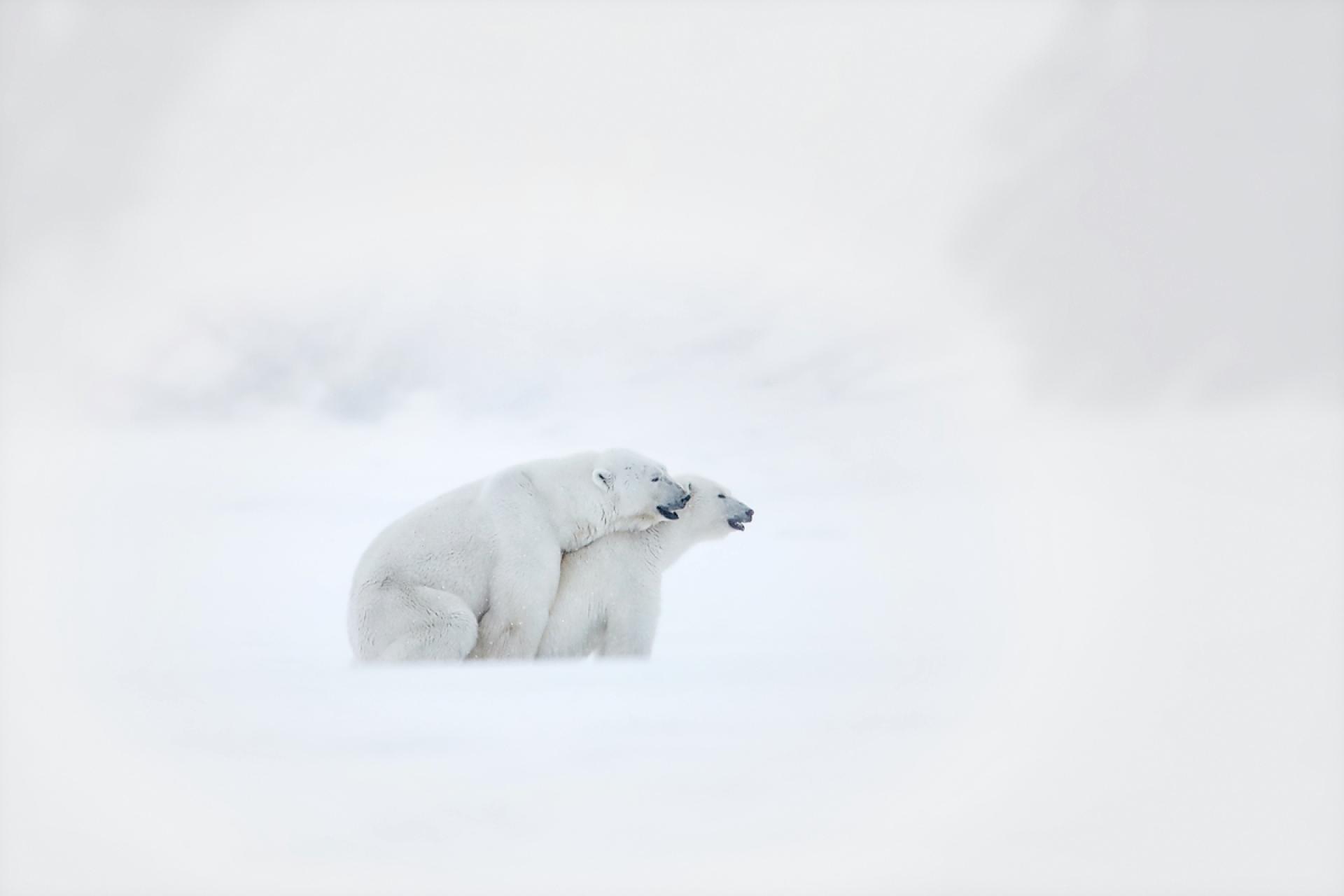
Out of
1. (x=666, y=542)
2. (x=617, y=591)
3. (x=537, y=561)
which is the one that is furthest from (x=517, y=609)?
(x=666, y=542)

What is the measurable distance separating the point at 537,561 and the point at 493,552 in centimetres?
19

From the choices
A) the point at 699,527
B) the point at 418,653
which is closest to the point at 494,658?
the point at 418,653

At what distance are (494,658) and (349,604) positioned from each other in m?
0.65

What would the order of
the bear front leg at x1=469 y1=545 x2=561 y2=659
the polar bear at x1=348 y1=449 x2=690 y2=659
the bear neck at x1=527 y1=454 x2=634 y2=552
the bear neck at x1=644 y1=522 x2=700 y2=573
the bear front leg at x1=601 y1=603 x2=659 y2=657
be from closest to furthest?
the polar bear at x1=348 y1=449 x2=690 y2=659, the bear front leg at x1=469 y1=545 x2=561 y2=659, the bear front leg at x1=601 y1=603 x2=659 y2=657, the bear neck at x1=527 y1=454 x2=634 y2=552, the bear neck at x1=644 y1=522 x2=700 y2=573

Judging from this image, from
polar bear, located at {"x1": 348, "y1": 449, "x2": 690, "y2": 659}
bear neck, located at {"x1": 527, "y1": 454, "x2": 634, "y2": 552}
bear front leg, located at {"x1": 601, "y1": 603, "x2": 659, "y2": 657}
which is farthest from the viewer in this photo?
bear neck, located at {"x1": 527, "y1": 454, "x2": 634, "y2": 552}

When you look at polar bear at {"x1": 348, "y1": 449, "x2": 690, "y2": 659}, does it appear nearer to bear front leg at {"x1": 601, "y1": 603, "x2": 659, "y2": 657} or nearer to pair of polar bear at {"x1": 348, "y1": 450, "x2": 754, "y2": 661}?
pair of polar bear at {"x1": 348, "y1": 450, "x2": 754, "y2": 661}

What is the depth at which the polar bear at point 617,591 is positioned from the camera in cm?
552

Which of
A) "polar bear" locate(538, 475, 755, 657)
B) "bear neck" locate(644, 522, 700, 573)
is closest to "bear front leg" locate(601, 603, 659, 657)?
"polar bear" locate(538, 475, 755, 657)

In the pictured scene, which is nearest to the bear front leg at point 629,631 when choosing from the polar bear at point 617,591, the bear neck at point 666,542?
the polar bear at point 617,591

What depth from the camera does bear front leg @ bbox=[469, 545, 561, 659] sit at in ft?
17.4

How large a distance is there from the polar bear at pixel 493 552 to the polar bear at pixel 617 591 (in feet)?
0.27

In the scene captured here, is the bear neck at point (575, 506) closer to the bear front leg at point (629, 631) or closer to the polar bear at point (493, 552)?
the polar bear at point (493, 552)

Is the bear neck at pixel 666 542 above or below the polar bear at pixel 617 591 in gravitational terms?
above

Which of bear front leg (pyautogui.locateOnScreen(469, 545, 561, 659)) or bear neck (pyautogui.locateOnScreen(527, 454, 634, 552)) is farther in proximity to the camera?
bear neck (pyautogui.locateOnScreen(527, 454, 634, 552))
